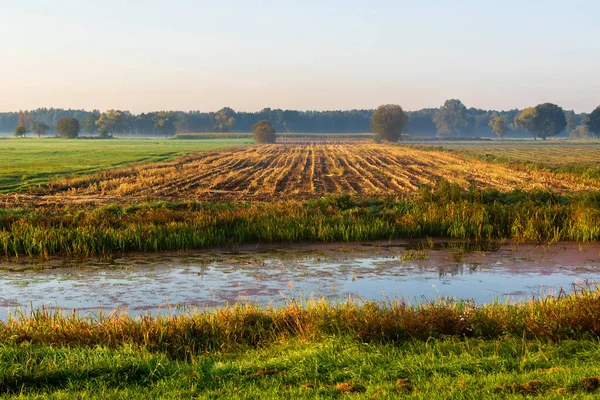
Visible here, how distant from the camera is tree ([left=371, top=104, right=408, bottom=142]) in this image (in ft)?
480

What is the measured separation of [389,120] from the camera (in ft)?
484

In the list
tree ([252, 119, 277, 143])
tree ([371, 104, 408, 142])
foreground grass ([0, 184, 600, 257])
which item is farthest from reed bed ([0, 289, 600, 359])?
tree ([252, 119, 277, 143])

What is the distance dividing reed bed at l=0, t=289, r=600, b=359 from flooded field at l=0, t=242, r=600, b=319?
197cm

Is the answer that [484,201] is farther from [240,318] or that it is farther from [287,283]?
[240,318]

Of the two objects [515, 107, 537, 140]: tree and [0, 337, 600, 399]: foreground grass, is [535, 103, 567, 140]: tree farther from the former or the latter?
[0, 337, 600, 399]: foreground grass

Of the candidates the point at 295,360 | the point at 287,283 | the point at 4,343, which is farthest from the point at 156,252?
the point at 295,360

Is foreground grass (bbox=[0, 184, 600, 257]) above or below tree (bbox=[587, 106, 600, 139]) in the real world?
below

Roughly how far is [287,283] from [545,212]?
1212 cm

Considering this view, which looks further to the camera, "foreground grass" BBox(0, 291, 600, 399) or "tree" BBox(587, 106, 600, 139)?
"tree" BBox(587, 106, 600, 139)

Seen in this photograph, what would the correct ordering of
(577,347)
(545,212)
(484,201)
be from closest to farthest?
1. (577,347)
2. (545,212)
3. (484,201)

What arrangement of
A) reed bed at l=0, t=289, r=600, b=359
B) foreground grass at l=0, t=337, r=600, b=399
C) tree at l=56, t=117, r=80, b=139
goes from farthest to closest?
tree at l=56, t=117, r=80, b=139 → reed bed at l=0, t=289, r=600, b=359 → foreground grass at l=0, t=337, r=600, b=399

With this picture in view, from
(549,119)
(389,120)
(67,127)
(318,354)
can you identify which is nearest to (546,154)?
(389,120)

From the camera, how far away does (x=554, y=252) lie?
21.2 metres

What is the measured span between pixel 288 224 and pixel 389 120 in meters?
127
